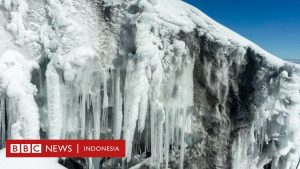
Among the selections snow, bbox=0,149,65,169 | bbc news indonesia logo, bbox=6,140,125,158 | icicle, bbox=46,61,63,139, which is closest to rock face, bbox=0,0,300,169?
icicle, bbox=46,61,63,139

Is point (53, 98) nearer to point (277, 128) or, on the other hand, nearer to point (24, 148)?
point (24, 148)

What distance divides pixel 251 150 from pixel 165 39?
396 cm

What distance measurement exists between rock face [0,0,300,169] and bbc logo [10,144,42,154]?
0.88ft

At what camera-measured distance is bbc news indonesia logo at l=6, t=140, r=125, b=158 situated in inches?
302

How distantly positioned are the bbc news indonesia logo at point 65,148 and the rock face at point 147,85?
0.18m

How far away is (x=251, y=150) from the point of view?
32.7 feet

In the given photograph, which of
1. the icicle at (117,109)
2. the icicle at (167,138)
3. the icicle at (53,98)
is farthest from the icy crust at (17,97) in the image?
the icicle at (167,138)

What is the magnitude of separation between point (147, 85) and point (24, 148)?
121 inches

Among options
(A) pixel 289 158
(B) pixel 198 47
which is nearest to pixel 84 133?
(B) pixel 198 47

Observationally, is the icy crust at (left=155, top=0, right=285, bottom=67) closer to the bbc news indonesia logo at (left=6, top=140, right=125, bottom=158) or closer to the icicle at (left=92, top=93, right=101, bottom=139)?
the icicle at (left=92, top=93, right=101, bottom=139)

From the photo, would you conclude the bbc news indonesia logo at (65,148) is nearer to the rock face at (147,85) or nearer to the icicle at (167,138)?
the rock face at (147,85)

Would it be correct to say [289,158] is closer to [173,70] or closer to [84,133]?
[173,70]

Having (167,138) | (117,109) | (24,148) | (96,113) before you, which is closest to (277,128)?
(167,138)

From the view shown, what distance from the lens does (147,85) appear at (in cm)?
858
